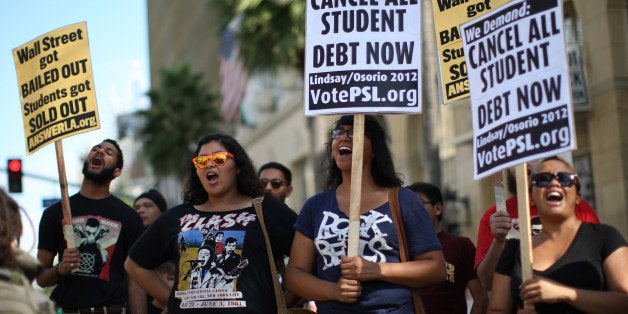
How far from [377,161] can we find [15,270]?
2514 mm

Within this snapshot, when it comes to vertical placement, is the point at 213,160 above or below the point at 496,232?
above

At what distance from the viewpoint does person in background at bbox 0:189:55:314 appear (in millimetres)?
4637

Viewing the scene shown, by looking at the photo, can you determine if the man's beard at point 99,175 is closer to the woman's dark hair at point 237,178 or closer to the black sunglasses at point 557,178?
the woman's dark hair at point 237,178

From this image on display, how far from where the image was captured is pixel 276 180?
9953 mm

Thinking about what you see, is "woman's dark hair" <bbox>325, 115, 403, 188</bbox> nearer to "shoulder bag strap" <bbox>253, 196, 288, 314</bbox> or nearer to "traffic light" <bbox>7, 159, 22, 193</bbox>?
"shoulder bag strap" <bbox>253, 196, 288, 314</bbox>

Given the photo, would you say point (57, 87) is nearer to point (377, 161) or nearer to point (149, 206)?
point (149, 206)

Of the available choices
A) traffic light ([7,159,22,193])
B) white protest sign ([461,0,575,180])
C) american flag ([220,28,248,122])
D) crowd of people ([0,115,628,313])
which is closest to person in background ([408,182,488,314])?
crowd of people ([0,115,628,313])

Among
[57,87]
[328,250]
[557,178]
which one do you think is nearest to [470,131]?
[57,87]

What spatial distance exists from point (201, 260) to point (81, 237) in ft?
5.36

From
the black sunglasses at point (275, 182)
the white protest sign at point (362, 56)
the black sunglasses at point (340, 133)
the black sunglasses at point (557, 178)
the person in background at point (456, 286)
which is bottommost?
the person in background at point (456, 286)

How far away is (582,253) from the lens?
562 cm

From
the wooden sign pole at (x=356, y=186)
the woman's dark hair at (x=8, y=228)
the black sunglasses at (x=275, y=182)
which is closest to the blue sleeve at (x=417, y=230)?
the wooden sign pole at (x=356, y=186)

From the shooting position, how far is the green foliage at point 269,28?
2448 centimetres

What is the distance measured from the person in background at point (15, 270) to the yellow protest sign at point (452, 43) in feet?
12.8
